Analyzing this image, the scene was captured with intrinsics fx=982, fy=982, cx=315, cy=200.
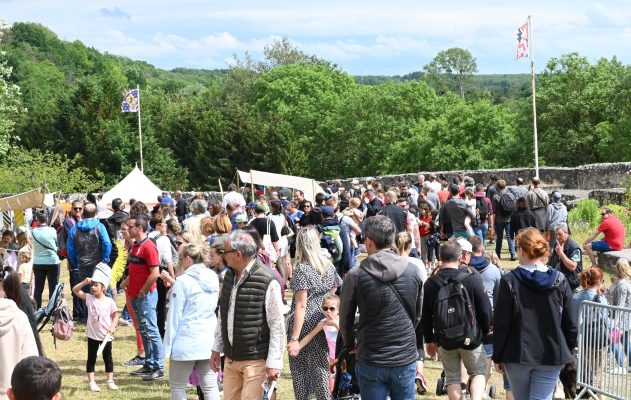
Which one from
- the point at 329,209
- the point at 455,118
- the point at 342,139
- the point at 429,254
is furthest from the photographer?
the point at 342,139

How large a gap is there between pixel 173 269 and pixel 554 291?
571 centimetres

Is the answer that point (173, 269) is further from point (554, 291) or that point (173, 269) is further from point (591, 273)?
point (554, 291)

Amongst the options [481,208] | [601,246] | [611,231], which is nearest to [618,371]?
[611,231]

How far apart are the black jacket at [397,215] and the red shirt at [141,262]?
5479 mm

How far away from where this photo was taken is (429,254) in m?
18.1

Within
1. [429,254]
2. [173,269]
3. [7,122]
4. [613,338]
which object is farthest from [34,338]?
[7,122]

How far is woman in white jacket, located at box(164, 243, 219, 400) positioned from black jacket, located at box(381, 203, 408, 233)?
24.0 feet

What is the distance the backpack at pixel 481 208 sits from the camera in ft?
64.1

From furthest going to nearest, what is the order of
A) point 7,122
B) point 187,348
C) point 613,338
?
point 7,122 → point 613,338 → point 187,348

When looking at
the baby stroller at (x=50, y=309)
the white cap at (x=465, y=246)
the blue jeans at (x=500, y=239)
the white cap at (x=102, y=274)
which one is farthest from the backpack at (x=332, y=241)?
the blue jeans at (x=500, y=239)

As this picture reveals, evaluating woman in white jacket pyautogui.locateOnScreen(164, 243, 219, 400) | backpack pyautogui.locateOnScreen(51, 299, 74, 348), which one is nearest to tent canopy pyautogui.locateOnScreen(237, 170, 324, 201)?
backpack pyautogui.locateOnScreen(51, 299, 74, 348)

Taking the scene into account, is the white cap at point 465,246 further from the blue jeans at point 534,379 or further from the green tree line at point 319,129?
the green tree line at point 319,129

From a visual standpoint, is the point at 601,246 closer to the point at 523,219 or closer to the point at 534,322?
the point at 523,219

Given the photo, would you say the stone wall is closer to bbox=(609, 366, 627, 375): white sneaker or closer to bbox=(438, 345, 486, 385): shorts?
bbox=(609, 366, 627, 375): white sneaker
